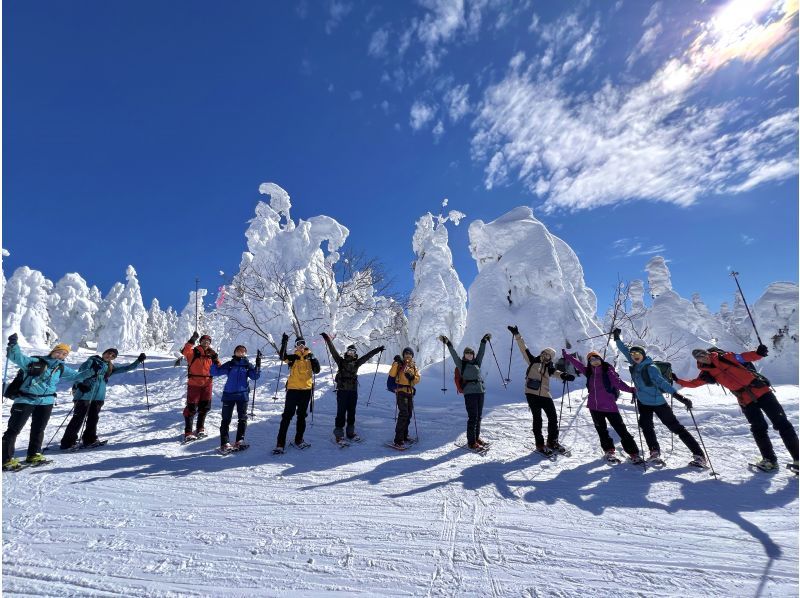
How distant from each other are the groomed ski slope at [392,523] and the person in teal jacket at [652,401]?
1.37ft

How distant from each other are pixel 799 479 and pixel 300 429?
7313mm

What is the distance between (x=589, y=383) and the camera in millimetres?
6230

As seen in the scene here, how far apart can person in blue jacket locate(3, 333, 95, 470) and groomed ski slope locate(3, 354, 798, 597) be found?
39cm

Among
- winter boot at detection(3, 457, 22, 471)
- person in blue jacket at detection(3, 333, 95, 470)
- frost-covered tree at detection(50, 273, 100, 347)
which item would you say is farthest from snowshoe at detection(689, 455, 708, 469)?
frost-covered tree at detection(50, 273, 100, 347)

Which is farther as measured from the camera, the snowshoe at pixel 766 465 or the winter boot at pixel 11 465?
the snowshoe at pixel 766 465

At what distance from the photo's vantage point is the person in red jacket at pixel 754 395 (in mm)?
5191

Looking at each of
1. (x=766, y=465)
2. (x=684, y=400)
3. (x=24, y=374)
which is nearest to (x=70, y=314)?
(x=24, y=374)

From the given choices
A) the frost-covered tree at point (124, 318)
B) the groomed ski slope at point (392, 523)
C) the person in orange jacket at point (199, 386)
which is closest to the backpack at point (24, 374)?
the groomed ski slope at point (392, 523)

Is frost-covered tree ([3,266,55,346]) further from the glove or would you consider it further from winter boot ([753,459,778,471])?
winter boot ([753,459,778,471])

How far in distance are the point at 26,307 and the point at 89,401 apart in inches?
1773

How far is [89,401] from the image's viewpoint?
631cm

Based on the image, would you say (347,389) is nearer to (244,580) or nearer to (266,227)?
(244,580)

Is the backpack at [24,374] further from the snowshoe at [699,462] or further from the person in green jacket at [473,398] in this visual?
the snowshoe at [699,462]

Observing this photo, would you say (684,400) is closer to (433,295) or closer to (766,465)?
(766,465)
